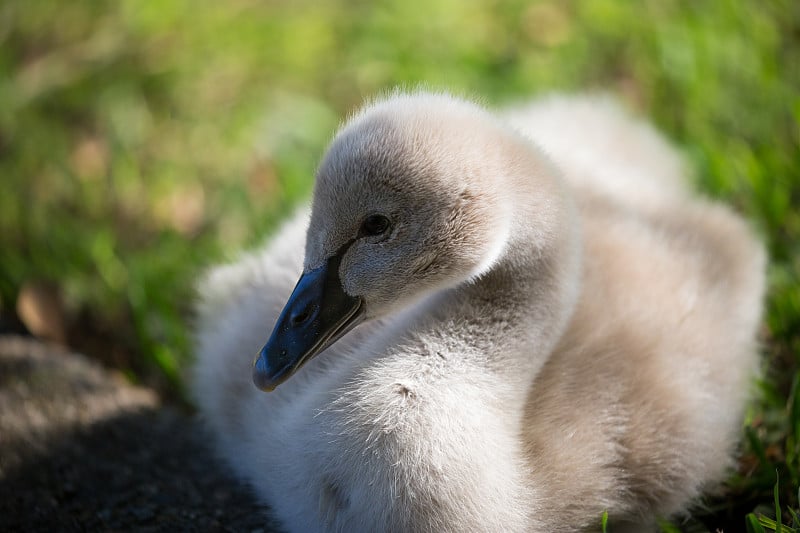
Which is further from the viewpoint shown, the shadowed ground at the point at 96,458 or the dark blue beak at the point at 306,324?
the shadowed ground at the point at 96,458

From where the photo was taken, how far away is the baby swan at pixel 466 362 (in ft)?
6.18

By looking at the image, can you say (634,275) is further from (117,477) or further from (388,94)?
(117,477)

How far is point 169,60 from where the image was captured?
13.6ft

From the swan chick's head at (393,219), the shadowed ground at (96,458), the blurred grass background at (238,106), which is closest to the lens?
the swan chick's head at (393,219)

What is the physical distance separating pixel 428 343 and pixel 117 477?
93 cm

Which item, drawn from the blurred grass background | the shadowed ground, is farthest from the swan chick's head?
the blurred grass background

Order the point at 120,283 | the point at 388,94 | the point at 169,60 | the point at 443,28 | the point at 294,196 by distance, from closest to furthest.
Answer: the point at 388,94 < the point at 120,283 < the point at 294,196 < the point at 169,60 < the point at 443,28

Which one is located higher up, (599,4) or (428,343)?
(599,4)

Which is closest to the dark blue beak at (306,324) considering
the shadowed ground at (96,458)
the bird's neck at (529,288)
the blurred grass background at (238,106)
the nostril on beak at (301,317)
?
the nostril on beak at (301,317)

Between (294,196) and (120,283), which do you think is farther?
(294,196)

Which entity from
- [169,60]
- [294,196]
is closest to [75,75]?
[169,60]

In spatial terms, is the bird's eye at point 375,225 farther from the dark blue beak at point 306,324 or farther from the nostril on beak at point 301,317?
the nostril on beak at point 301,317

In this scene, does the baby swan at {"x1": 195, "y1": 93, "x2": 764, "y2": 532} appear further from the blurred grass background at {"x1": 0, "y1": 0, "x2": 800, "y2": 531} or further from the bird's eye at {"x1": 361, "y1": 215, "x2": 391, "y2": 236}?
the blurred grass background at {"x1": 0, "y1": 0, "x2": 800, "y2": 531}

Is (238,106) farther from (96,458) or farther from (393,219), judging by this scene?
(393,219)
